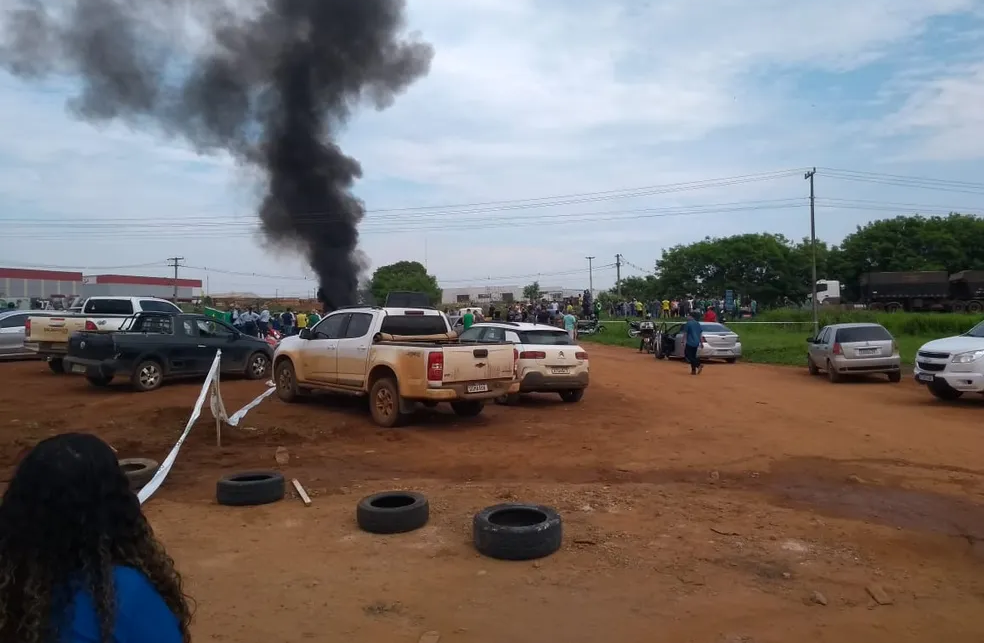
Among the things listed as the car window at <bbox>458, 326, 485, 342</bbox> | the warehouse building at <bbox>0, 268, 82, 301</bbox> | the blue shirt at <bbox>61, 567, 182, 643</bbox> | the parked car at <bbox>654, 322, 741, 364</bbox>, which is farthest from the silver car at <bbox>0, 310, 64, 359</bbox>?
the warehouse building at <bbox>0, 268, 82, 301</bbox>

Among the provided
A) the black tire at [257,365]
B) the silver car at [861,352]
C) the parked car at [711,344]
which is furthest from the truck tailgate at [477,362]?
the parked car at [711,344]

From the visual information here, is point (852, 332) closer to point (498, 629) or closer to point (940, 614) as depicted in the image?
point (940, 614)

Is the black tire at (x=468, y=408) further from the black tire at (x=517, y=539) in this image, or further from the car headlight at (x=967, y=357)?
the car headlight at (x=967, y=357)

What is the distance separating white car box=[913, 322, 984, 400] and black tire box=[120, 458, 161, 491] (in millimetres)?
12560

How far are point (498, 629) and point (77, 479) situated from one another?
2994 millimetres

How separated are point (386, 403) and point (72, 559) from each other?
373 inches

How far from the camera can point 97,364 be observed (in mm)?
14672

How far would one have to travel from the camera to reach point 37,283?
282ft

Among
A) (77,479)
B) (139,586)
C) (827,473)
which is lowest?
(827,473)

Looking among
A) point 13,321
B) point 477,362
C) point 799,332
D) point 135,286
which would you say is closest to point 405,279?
point 135,286

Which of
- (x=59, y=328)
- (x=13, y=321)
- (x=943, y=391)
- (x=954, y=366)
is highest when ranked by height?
(x=13, y=321)

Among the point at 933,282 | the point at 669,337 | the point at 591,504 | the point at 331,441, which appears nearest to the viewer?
the point at 591,504

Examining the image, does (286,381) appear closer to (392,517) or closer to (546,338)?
(546,338)

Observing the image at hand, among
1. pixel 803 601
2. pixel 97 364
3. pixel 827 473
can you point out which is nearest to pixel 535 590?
pixel 803 601
